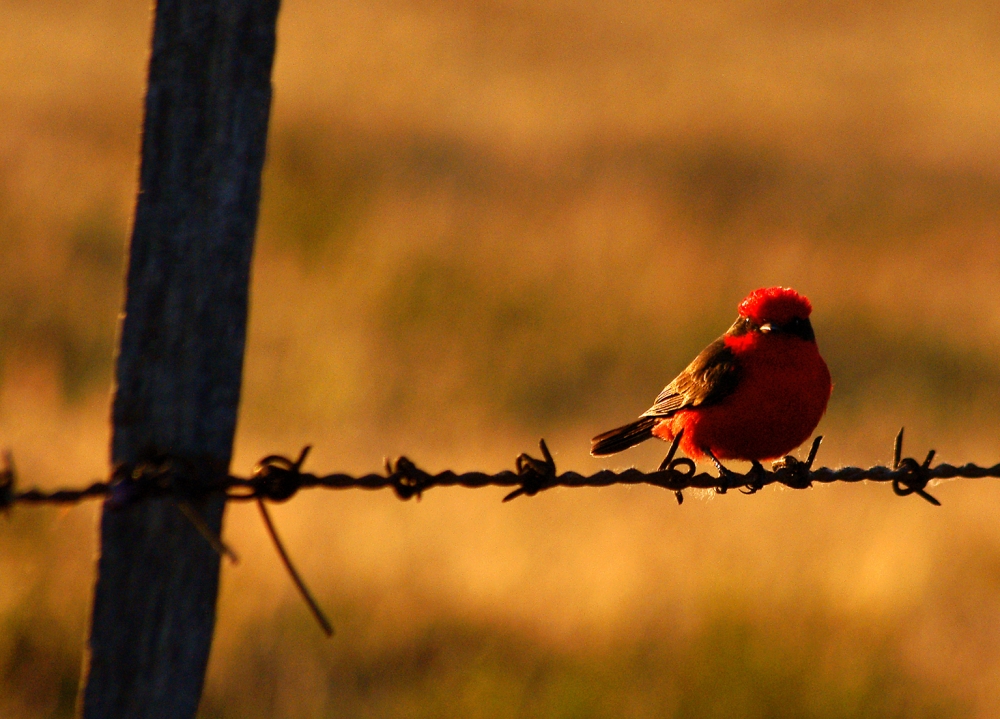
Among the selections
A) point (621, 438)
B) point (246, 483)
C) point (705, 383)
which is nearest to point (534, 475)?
point (246, 483)

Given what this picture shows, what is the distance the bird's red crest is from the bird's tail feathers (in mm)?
609

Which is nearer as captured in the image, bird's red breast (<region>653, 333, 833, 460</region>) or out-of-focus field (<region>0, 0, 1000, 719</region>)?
bird's red breast (<region>653, 333, 833, 460</region>)

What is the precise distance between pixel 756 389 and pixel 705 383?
0.24m

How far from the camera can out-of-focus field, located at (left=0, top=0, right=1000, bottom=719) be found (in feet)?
22.2

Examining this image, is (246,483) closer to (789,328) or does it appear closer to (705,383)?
(705,383)

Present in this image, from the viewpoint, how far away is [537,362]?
13.9 meters

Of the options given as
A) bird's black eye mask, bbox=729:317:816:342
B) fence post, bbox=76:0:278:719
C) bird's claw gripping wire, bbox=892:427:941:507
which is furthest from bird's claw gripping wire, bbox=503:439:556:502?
bird's black eye mask, bbox=729:317:816:342

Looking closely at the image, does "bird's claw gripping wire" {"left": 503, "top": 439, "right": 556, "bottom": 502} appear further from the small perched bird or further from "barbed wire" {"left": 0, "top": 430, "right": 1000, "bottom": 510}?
the small perched bird

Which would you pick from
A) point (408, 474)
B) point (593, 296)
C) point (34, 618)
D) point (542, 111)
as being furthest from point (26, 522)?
point (542, 111)

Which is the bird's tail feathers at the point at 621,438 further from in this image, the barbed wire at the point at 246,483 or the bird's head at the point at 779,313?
the barbed wire at the point at 246,483

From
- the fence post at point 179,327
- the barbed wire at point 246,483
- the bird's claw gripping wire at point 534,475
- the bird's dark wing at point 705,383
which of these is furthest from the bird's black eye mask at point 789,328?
the fence post at point 179,327

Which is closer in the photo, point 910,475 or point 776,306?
point 910,475

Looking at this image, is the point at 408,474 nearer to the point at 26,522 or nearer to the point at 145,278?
the point at 145,278

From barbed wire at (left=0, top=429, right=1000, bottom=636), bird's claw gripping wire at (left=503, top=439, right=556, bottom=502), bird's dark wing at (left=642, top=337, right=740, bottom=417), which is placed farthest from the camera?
bird's dark wing at (left=642, top=337, right=740, bottom=417)
